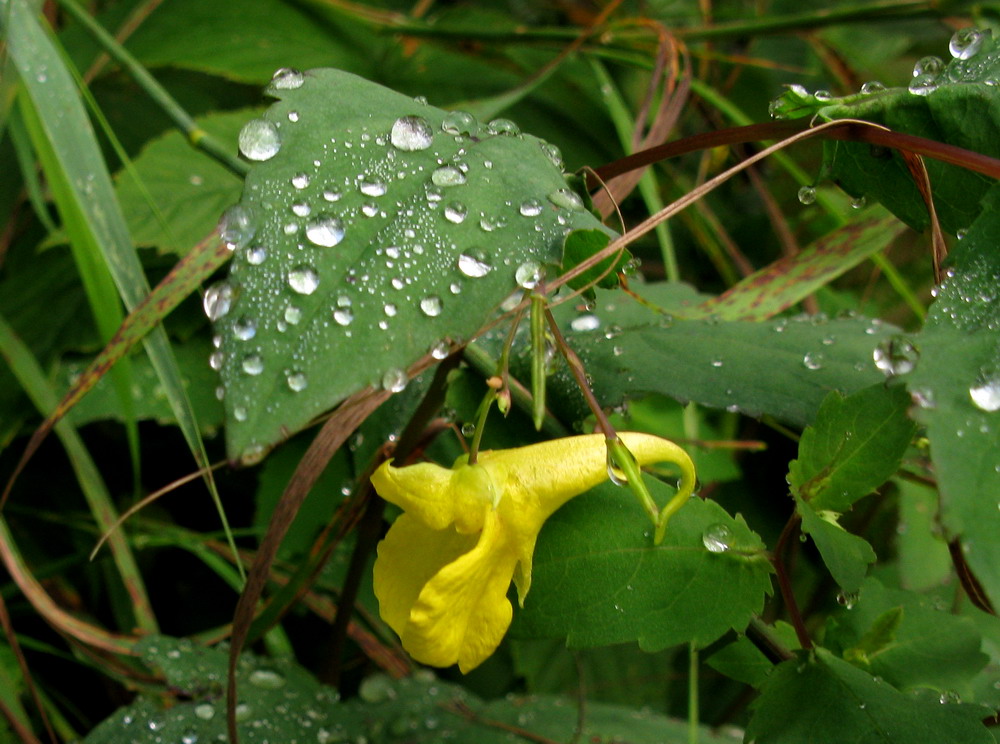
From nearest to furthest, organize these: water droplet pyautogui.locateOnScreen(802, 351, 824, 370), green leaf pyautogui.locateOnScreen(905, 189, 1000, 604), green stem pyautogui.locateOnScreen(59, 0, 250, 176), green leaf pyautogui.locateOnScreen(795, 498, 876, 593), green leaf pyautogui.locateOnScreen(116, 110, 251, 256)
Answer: green leaf pyautogui.locateOnScreen(905, 189, 1000, 604), green leaf pyautogui.locateOnScreen(795, 498, 876, 593), water droplet pyautogui.locateOnScreen(802, 351, 824, 370), green stem pyautogui.locateOnScreen(59, 0, 250, 176), green leaf pyautogui.locateOnScreen(116, 110, 251, 256)

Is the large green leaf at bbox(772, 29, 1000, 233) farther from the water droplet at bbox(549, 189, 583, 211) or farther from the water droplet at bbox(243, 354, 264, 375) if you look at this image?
the water droplet at bbox(243, 354, 264, 375)

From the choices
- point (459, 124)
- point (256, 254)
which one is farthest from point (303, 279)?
point (459, 124)

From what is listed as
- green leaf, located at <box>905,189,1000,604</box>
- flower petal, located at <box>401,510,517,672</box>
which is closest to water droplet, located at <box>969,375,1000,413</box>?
green leaf, located at <box>905,189,1000,604</box>

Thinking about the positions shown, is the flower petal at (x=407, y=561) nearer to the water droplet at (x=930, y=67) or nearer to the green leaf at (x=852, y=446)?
the green leaf at (x=852, y=446)

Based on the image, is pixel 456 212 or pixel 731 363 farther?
pixel 731 363

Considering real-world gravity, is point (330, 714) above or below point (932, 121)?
below

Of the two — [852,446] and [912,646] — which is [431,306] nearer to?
[852,446]
